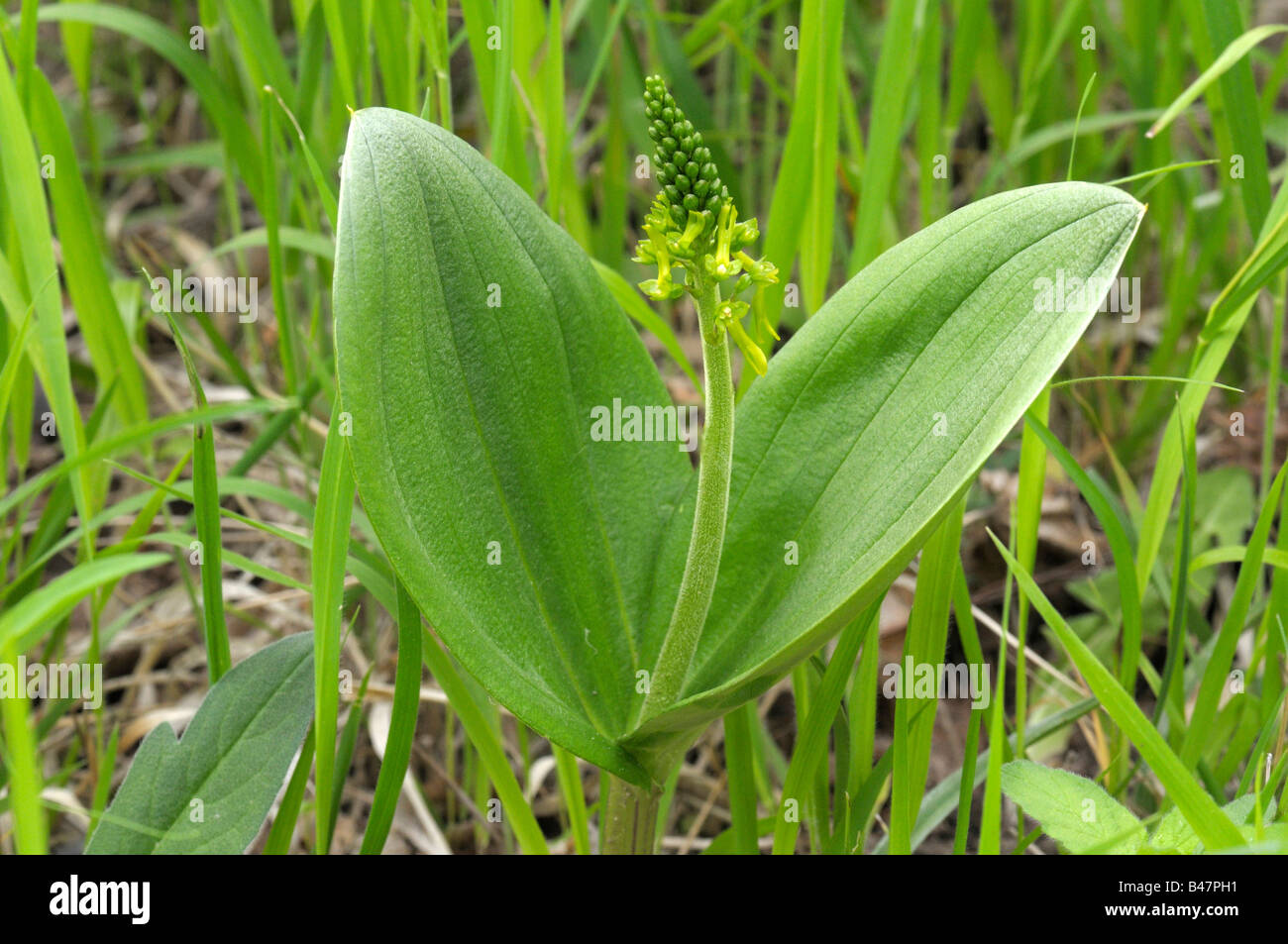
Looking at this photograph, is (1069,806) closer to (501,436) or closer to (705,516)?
(705,516)

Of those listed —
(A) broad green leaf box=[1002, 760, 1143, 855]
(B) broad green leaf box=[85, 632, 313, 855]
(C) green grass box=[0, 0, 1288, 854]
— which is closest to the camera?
(A) broad green leaf box=[1002, 760, 1143, 855]

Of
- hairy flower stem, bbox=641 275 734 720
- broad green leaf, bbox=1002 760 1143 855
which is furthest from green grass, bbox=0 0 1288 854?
hairy flower stem, bbox=641 275 734 720

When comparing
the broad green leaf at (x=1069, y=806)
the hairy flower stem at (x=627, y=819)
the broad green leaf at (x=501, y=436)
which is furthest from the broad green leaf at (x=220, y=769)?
the broad green leaf at (x=1069, y=806)

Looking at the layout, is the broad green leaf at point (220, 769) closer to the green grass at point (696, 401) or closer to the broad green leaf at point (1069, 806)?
the green grass at point (696, 401)

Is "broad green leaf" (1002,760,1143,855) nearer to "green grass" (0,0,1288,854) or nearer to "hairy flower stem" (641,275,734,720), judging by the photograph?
"green grass" (0,0,1288,854)

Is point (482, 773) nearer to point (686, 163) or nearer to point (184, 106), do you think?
point (686, 163)

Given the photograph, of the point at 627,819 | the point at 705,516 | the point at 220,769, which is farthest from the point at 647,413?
the point at 220,769
